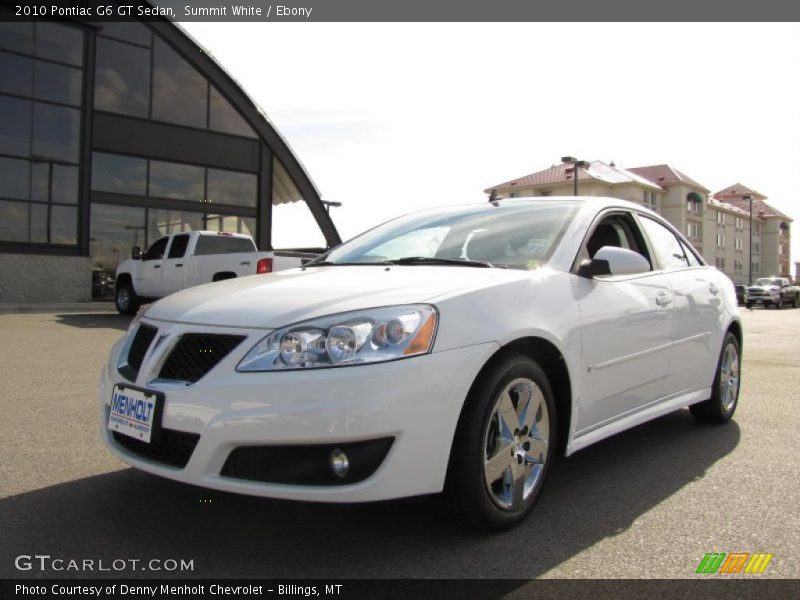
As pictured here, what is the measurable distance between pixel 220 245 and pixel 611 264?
40.5 ft

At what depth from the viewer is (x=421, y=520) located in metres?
3.03

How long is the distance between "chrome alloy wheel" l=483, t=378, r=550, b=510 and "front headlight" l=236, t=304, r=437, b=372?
0.49 m

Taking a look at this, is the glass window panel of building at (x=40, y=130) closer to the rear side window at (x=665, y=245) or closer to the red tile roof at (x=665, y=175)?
the rear side window at (x=665, y=245)

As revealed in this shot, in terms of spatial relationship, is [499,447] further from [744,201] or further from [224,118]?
[744,201]

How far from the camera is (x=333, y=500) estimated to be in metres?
2.48

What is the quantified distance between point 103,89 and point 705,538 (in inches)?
850

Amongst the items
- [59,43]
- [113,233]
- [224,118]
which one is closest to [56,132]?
[59,43]

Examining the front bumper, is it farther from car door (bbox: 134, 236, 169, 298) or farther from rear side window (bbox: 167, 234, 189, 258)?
car door (bbox: 134, 236, 169, 298)

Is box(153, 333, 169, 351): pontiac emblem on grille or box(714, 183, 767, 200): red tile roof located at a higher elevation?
box(714, 183, 767, 200): red tile roof

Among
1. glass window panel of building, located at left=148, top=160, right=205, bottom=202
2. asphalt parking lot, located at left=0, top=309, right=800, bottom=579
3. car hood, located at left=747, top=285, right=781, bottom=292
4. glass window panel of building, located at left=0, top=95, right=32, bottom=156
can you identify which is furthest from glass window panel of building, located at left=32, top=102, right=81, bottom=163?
car hood, located at left=747, top=285, right=781, bottom=292

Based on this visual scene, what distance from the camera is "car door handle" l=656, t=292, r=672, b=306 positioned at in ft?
13.2

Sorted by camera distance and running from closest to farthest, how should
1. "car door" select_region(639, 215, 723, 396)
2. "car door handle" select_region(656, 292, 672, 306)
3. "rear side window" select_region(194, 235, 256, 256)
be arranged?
"car door handle" select_region(656, 292, 672, 306) < "car door" select_region(639, 215, 723, 396) < "rear side window" select_region(194, 235, 256, 256)

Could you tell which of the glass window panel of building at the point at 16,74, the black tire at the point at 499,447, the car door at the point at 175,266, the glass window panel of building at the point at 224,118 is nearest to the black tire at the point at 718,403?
the black tire at the point at 499,447

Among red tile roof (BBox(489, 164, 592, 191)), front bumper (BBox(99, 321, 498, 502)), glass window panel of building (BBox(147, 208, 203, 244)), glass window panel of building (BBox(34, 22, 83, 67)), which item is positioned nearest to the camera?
front bumper (BBox(99, 321, 498, 502))
